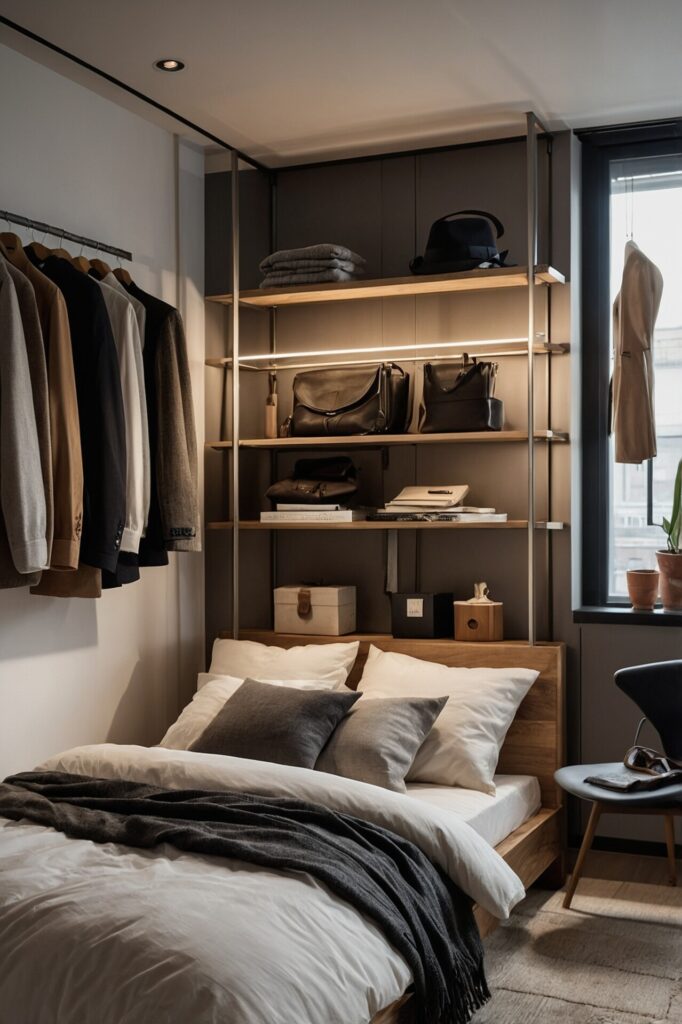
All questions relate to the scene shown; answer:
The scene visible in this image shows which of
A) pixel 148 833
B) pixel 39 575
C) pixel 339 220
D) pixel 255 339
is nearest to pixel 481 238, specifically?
pixel 339 220

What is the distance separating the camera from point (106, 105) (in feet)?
12.9

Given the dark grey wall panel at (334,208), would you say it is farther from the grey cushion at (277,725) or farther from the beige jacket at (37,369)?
the grey cushion at (277,725)

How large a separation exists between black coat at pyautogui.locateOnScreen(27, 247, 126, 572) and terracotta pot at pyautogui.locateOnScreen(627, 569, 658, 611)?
6.18 feet

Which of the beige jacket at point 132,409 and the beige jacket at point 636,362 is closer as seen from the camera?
the beige jacket at point 132,409

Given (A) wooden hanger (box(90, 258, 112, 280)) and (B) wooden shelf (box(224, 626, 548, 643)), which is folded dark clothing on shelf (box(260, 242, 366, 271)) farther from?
(B) wooden shelf (box(224, 626, 548, 643))

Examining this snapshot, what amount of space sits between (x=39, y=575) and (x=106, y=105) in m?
1.78

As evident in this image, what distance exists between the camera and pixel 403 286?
4.14 m

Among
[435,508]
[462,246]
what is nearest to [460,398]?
[435,508]

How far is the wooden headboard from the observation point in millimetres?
3896

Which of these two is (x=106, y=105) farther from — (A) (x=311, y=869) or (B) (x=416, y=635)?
(A) (x=311, y=869)

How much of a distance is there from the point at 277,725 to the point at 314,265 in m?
1.78

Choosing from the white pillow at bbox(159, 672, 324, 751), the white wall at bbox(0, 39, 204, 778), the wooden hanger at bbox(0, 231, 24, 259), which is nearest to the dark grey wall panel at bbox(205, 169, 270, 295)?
the white wall at bbox(0, 39, 204, 778)

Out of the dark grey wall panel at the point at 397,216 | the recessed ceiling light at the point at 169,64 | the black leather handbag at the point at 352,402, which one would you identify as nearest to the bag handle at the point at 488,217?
the dark grey wall panel at the point at 397,216

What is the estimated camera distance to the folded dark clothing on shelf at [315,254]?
420cm
